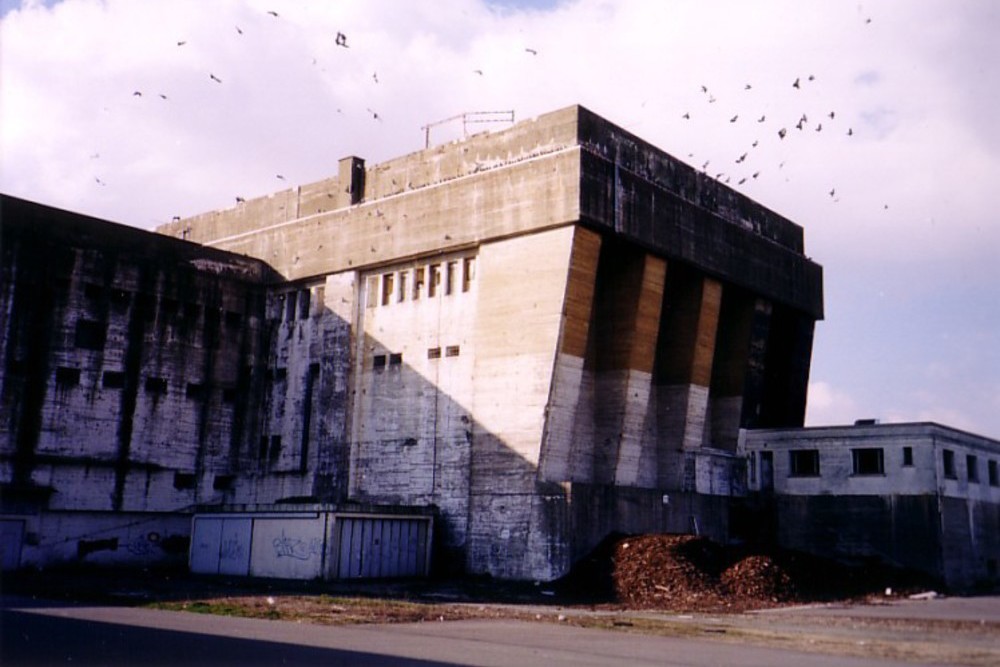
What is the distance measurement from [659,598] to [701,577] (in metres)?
2.19

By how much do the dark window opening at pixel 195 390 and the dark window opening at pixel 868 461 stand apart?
31211mm

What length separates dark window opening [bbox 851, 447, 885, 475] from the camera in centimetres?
4119

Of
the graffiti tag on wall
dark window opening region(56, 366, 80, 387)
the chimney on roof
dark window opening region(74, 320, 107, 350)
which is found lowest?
the graffiti tag on wall

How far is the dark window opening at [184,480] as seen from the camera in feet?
142

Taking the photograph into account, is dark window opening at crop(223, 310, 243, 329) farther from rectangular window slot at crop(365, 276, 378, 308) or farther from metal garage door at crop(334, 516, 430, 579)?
metal garage door at crop(334, 516, 430, 579)

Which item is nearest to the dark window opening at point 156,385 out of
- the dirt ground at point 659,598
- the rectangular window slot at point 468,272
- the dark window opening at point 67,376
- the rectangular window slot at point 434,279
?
the dark window opening at point 67,376

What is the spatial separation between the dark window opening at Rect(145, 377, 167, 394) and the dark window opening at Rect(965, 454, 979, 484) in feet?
124

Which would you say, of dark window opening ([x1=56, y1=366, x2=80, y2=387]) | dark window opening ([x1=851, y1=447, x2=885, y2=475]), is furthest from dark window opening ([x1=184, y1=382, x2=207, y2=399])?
dark window opening ([x1=851, y1=447, x2=885, y2=475])

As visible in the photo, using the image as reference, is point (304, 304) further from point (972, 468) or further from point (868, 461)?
point (972, 468)

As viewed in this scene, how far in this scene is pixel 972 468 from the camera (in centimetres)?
4309

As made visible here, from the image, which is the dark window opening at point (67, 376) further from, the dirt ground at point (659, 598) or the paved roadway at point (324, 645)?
the paved roadway at point (324, 645)

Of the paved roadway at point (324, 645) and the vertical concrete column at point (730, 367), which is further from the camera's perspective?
the vertical concrete column at point (730, 367)

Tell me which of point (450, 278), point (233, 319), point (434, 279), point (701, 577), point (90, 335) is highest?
point (434, 279)

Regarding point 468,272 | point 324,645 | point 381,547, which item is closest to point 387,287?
point 468,272
